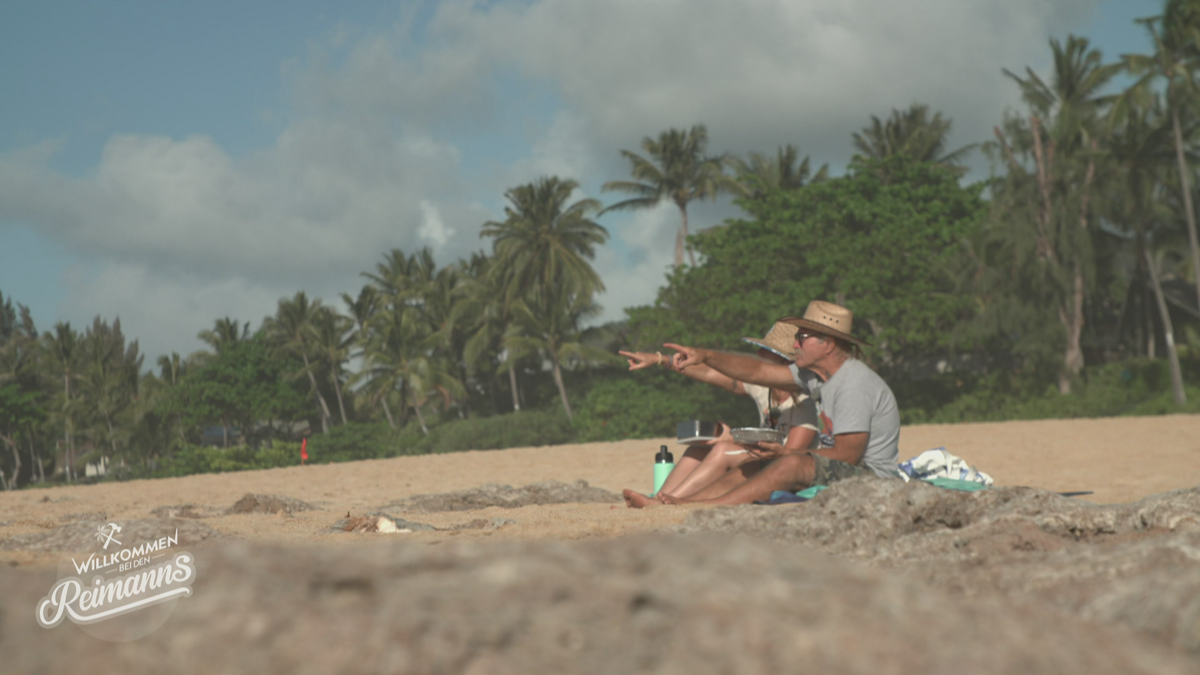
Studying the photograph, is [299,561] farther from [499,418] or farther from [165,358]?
[165,358]

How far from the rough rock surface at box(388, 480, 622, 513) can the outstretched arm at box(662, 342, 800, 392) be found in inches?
79.9

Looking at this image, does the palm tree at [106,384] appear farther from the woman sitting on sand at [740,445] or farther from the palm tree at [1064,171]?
the woman sitting on sand at [740,445]

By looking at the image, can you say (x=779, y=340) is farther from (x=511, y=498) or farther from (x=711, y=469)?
(x=511, y=498)

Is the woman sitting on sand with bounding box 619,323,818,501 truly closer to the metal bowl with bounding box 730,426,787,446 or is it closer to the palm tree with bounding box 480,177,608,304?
the metal bowl with bounding box 730,426,787,446

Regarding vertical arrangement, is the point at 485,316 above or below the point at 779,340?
above

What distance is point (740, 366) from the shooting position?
5199mm

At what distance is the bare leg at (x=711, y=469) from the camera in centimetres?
532

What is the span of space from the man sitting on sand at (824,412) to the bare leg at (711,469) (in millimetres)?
38

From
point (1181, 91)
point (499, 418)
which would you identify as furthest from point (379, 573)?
point (499, 418)

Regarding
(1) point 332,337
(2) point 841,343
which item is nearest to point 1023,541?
(2) point 841,343

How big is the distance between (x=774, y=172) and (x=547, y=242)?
9.79m

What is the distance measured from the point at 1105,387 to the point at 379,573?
28.7 metres

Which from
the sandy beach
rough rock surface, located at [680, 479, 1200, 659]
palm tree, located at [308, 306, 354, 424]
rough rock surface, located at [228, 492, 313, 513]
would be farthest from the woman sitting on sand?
palm tree, located at [308, 306, 354, 424]

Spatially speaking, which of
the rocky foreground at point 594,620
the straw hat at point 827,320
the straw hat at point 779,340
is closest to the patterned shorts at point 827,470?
the straw hat at point 827,320
